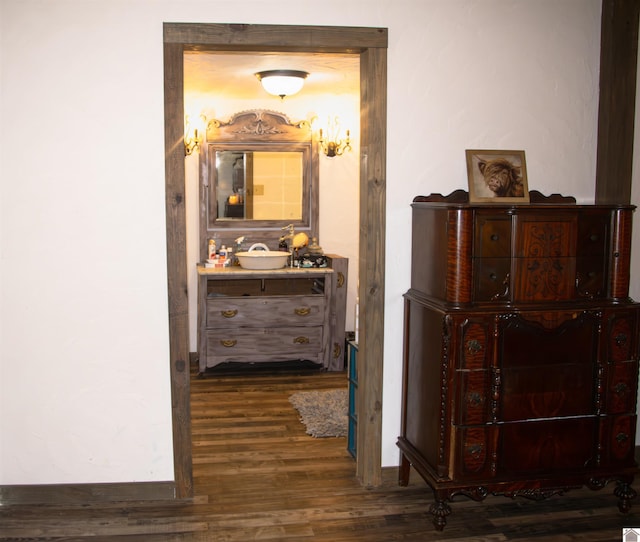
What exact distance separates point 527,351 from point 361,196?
1.05 m

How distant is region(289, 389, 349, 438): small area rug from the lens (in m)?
4.20

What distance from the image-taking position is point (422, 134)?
332 cm

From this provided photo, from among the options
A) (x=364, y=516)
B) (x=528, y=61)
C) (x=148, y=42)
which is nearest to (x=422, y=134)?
(x=528, y=61)

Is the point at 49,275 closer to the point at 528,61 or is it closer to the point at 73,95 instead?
the point at 73,95

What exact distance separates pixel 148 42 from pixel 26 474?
2039 millimetres

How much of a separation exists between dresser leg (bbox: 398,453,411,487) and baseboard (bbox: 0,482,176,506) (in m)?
1.09

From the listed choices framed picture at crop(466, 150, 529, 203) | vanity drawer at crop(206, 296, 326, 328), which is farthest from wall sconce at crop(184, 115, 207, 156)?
framed picture at crop(466, 150, 529, 203)

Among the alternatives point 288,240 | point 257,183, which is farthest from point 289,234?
point 257,183

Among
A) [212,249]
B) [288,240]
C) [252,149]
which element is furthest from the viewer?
[288,240]

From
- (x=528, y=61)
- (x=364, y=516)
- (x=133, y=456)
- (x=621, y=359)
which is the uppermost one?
(x=528, y=61)

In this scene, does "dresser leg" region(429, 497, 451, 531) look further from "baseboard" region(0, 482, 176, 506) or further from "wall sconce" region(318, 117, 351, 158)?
"wall sconce" region(318, 117, 351, 158)

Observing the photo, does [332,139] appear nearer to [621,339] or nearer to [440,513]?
[621,339]

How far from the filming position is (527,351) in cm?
297

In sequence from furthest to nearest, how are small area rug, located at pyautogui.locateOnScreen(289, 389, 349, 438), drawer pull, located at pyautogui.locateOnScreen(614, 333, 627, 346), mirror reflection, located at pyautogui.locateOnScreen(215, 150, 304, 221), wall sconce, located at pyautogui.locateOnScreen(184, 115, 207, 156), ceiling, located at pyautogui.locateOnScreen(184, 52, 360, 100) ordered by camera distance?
mirror reflection, located at pyautogui.locateOnScreen(215, 150, 304, 221), wall sconce, located at pyautogui.locateOnScreen(184, 115, 207, 156), ceiling, located at pyautogui.locateOnScreen(184, 52, 360, 100), small area rug, located at pyautogui.locateOnScreen(289, 389, 349, 438), drawer pull, located at pyautogui.locateOnScreen(614, 333, 627, 346)
